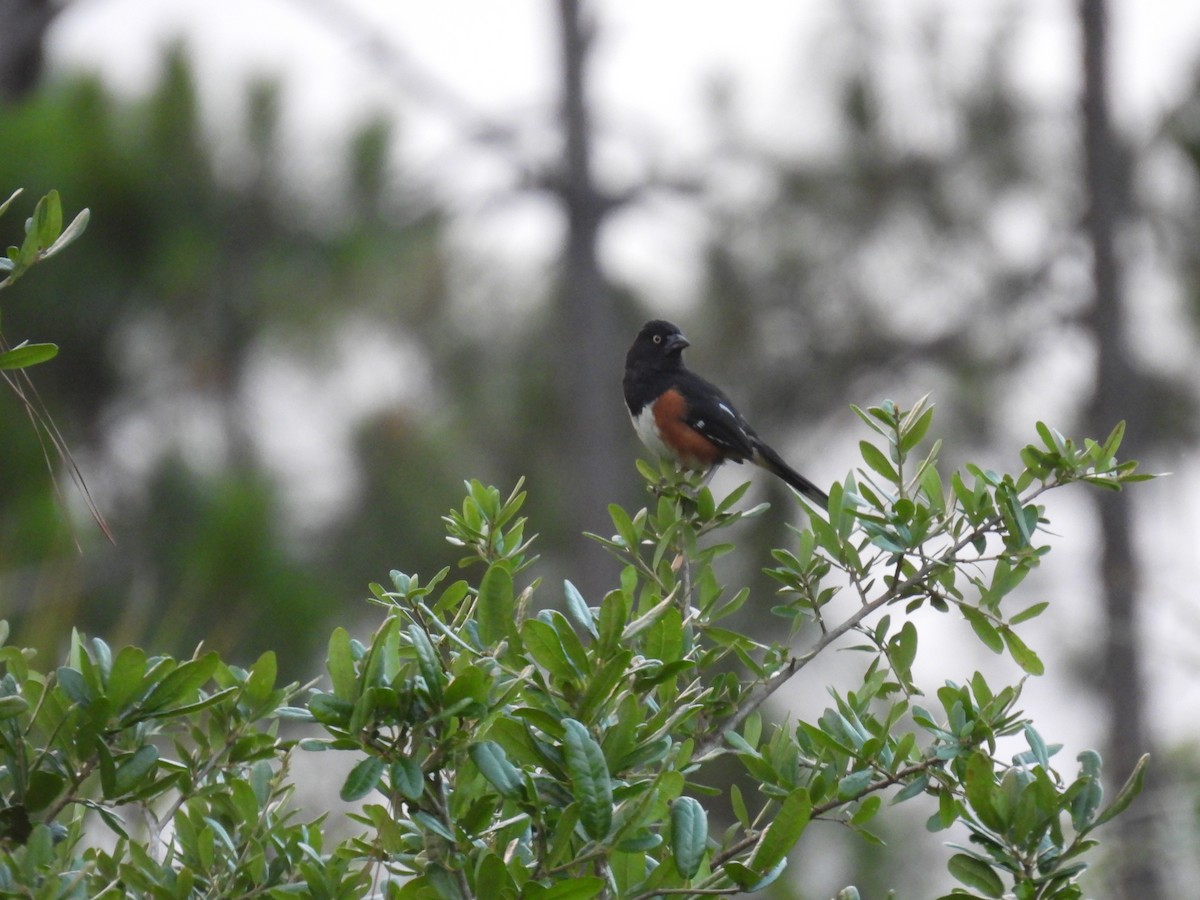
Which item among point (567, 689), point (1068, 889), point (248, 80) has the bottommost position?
point (567, 689)

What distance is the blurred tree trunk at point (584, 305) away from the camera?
830 centimetres

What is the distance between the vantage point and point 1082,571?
8977 mm

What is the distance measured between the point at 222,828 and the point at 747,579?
24.1 feet

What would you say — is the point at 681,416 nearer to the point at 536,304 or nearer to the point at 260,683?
the point at 260,683

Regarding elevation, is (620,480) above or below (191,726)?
above

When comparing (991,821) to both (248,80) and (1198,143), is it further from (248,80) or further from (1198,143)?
(248,80)

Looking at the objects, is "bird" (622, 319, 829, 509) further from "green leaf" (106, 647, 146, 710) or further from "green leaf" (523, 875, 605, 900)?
"green leaf" (523, 875, 605, 900)

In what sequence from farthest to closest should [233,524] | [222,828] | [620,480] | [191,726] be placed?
[620,480] → [233,524] → [191,726] → [222,828]

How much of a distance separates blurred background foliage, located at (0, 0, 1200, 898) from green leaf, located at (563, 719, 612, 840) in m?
6.62

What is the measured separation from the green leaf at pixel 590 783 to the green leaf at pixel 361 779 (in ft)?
0.55

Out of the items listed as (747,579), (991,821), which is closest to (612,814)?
(991,821)

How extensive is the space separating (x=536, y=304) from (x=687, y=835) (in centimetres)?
885

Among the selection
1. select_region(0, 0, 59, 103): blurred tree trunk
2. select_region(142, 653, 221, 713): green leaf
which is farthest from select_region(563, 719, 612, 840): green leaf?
select_region(0, 0, 59, 103): blurred tree trunk

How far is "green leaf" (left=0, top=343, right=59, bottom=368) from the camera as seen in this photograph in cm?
138
